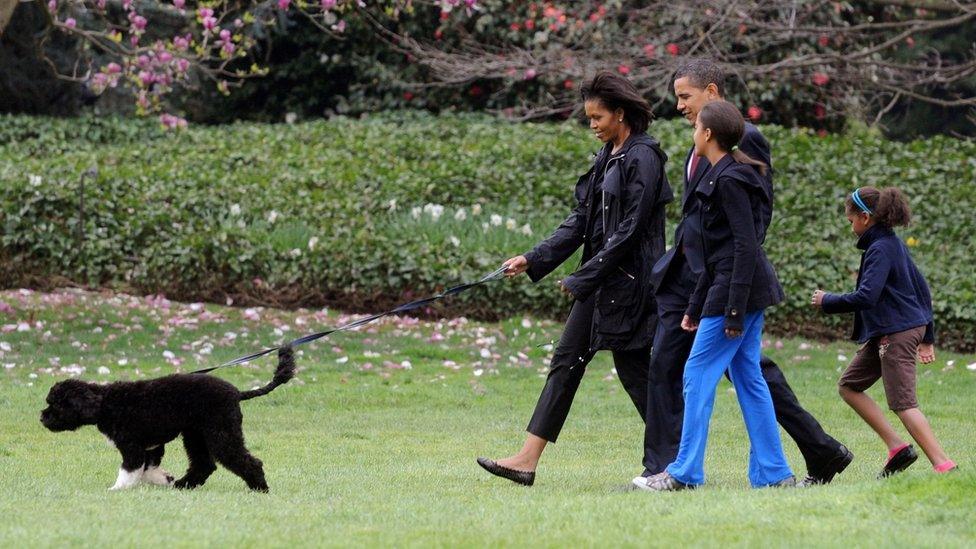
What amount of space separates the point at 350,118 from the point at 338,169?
4.05 meters

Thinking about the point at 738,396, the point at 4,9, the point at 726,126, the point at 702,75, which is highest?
the point at 702,75

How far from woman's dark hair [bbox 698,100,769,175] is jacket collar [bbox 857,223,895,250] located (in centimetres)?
100

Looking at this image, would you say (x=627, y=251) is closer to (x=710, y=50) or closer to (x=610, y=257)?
(x=610, y=257)

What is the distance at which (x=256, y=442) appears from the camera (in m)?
8.48

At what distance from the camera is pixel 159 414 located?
6.14m

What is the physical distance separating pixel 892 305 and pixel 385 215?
8.69 m

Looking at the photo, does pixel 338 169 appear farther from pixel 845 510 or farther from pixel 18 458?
pixel 845 510

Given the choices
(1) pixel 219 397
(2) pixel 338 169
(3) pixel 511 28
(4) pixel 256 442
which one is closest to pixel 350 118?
(3) pixel 511 28

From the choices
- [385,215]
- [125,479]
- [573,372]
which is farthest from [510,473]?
[385,215]

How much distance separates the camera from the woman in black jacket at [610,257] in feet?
21.2

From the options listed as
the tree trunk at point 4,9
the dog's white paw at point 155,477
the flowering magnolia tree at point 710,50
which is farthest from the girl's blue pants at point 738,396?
the flowering magnolia tree at point 710,50

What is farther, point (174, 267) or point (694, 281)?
→ point (174, 267)

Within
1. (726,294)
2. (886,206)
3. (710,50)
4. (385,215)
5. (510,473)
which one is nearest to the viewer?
(726,294)

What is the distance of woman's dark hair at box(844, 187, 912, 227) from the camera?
22.3 feet
